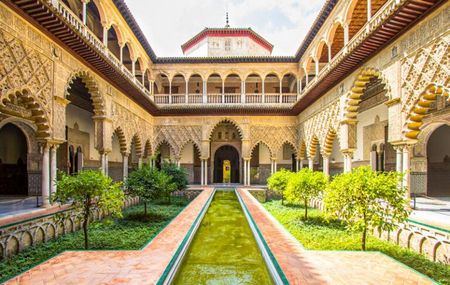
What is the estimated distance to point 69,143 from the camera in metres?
12.9

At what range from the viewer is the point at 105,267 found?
165 inches

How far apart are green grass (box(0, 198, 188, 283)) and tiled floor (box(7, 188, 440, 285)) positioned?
56 cm

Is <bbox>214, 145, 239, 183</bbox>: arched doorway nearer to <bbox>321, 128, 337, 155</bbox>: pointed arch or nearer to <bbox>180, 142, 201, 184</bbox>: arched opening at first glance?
<bbox>180, 142, 201, 184</bbox>: arched opening

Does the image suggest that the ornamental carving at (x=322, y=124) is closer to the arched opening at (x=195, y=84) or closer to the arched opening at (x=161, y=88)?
the arched opening at (x=195, y=84)

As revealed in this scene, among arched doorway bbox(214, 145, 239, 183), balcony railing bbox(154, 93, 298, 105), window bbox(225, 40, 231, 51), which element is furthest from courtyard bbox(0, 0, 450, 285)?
window bbox(225, 40, 231, 51)

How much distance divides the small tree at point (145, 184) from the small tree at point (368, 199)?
538 centimetres

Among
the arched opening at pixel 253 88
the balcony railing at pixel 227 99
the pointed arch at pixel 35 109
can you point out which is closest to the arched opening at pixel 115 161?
the balcony railing at pixel 227 99

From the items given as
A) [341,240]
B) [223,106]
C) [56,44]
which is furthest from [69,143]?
[341,240]

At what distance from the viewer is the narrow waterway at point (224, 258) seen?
4.12 meters

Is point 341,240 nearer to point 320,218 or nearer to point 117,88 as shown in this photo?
point 320,218

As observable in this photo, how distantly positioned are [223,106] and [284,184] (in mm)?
7954

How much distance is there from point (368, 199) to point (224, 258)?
273cm

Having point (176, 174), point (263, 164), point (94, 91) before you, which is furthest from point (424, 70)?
point (263, 164)

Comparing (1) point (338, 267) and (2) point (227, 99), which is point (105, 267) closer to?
(1) point (338, 267)
